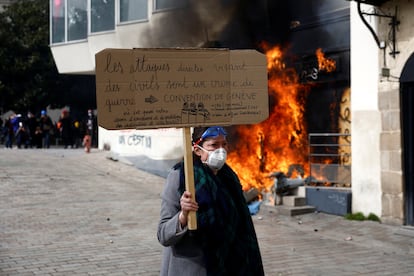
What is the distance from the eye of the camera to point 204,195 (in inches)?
115

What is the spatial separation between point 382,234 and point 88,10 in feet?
44.5

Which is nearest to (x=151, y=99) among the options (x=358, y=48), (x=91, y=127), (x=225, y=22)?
(x=358, y=48)

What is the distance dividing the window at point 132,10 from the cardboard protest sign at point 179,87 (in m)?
12.7

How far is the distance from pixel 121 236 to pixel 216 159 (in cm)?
516

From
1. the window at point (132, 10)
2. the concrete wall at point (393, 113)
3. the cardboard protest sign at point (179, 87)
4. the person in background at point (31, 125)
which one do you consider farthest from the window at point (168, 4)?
the cardboard protest sign at point (179, 87)

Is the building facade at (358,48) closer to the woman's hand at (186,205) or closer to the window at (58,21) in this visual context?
the window at (58,21)

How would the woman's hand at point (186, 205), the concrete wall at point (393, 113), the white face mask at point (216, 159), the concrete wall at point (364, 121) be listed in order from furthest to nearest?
the concrete wall at point (364, 121)
the concrete wall at point (393, 113)
the white face mask at point (216, 159)
the woman's hand at point (186, 205)

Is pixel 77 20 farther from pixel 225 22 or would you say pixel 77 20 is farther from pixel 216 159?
pixel 216 159

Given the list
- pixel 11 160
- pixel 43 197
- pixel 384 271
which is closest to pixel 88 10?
pixel 11 160

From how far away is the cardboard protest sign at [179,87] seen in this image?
2.81 metres

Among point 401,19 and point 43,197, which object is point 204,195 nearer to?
point 401,19

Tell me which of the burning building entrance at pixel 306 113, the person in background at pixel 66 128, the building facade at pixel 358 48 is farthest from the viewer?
the person in background at pixel 66 128

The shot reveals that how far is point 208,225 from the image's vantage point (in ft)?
9.49

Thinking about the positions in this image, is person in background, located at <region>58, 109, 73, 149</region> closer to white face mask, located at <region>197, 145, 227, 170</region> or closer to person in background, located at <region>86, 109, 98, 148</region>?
person in background, located at <region>86, 109, 98, 148</region>
